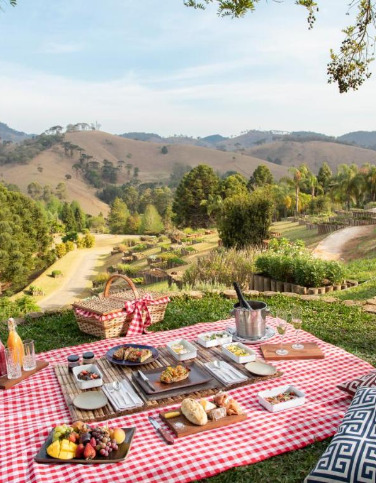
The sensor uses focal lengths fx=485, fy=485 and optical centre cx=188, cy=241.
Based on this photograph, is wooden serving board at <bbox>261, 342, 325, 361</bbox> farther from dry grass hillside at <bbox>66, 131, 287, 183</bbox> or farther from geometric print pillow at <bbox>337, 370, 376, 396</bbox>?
dry grass hillside at <bbox>66, 131, 287, 183</bbox>

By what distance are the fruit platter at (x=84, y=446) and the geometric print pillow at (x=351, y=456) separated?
1.02 meters

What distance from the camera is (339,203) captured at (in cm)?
4422

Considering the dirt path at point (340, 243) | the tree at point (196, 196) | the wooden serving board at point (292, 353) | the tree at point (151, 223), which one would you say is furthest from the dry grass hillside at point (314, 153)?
the wooden serving board at point (292, 353)

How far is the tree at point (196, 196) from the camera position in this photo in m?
43.9

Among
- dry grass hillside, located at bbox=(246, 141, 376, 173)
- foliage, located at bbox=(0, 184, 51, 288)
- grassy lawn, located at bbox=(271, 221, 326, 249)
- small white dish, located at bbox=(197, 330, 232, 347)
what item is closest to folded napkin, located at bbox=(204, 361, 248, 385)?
small white dish, located at bbox=(197, 330, 232, 347)

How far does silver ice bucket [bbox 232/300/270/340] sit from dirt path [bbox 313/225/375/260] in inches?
548

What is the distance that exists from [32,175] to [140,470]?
387 feet

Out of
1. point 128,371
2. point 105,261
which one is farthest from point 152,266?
point 128,371

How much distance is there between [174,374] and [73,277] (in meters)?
32.4

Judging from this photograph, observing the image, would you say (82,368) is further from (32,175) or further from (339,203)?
(32,175)

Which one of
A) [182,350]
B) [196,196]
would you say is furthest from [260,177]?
[182,350]

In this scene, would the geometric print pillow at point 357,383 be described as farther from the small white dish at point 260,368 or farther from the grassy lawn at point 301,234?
the grassy lawn at point 301,234

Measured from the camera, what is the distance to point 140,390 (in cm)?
332

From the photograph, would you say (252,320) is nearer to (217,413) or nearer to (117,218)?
(217,413)
